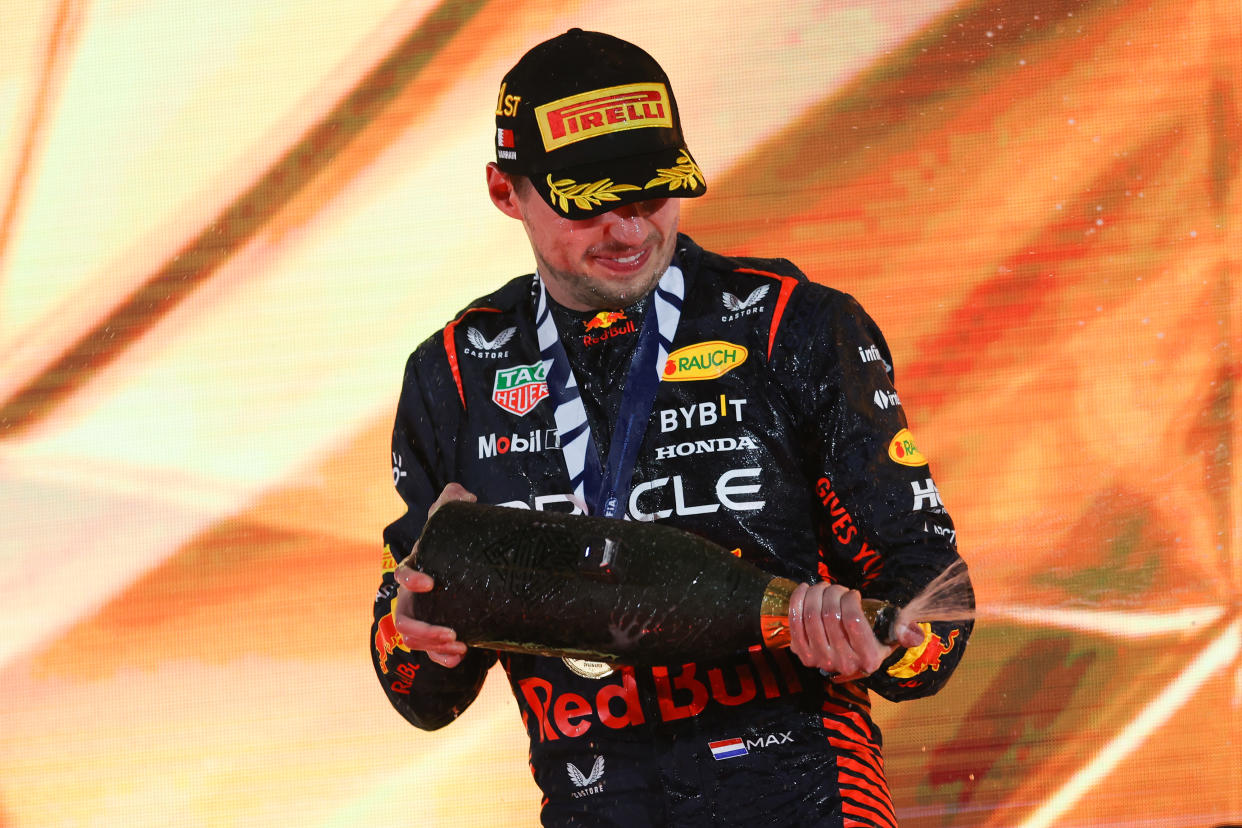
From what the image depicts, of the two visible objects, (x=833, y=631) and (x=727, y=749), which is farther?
(x=727, y=749)

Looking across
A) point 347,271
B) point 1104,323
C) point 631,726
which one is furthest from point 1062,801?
point 347,271

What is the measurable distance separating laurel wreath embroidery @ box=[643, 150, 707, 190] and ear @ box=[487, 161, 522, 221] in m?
0.24

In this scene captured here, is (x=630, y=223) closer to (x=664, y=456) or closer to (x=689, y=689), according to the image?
(x=664, y=456)

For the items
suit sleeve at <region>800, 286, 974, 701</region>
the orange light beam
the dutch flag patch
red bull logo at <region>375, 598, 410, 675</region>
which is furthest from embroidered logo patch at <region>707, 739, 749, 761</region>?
the orange light beam

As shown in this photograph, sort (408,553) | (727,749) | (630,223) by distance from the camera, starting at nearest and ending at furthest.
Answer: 1. (727,749)
2. (630,223)
3. (408,553)

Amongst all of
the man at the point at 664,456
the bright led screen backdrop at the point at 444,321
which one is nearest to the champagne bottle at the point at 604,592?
the man at the point at 664,456

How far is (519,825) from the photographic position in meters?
2.92

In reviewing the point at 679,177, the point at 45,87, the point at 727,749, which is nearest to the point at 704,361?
the point at 679,177

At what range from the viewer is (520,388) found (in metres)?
1.87

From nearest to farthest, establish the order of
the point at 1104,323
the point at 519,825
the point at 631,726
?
the point at 631,726 < the point at 1104,323 < the point at 519,825

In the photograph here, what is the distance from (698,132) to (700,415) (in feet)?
4.02

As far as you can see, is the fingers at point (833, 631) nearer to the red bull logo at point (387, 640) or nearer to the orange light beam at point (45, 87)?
the red bull logo at point (387, 640)

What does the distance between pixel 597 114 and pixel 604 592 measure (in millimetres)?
632

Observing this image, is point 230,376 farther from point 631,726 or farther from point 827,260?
point 631,726
